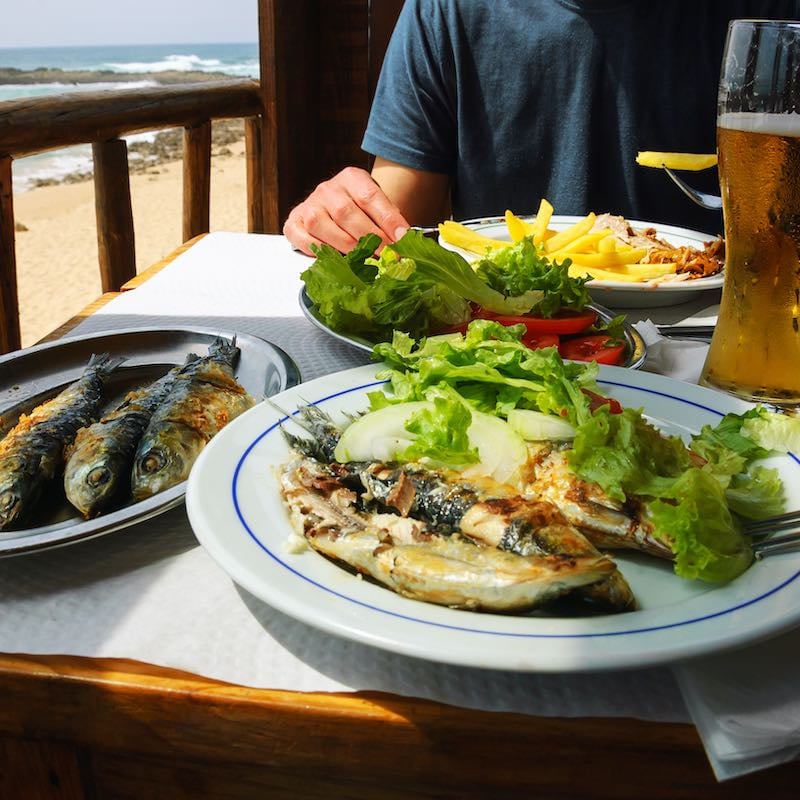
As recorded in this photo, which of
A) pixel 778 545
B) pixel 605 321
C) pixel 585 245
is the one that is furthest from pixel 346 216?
pixel 778 545

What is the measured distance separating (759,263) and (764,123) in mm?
226

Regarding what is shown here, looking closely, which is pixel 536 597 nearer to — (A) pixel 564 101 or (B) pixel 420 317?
(B) pixel 420 317

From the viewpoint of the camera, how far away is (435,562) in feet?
2.38

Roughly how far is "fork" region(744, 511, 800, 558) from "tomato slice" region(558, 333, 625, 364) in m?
0.57

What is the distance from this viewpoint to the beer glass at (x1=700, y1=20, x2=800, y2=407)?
44.2 inches

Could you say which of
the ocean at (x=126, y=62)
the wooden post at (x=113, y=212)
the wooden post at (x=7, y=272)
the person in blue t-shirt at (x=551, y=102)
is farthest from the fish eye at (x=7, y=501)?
the ocean at (x=126, y=62)

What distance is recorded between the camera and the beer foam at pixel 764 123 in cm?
113

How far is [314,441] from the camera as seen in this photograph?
1.00 m

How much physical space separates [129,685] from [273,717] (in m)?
0.14

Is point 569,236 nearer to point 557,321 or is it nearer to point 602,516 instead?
point 557,321

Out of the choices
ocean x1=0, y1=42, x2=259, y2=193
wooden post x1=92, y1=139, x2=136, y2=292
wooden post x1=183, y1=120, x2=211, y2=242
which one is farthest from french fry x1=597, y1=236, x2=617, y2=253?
ocean x1=0, y1=42, x2=259, y2=193

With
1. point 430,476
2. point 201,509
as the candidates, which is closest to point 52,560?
point 201,509

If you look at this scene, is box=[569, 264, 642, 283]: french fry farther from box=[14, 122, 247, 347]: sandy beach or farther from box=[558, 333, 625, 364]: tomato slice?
box=[14, 122, 247, 347]: sandy beach

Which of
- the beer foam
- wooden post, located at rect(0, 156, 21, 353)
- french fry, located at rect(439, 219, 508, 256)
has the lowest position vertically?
wooden post, located at rect(0, 156, 21, 353)
